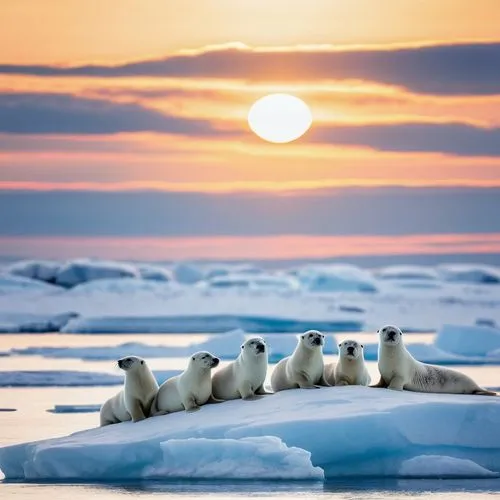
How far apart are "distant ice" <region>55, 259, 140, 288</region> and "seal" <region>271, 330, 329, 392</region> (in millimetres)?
35325

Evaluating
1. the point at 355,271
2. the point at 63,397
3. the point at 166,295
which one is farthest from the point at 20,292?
the point at 63,397

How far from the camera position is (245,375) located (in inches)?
384

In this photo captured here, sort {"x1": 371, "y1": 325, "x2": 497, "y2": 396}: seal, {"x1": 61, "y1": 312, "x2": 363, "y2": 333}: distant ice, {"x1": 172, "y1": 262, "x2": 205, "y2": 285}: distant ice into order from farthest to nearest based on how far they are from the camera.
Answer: {"x1": 172, "y1": 262, "x2": 205, "y2": 285}: distant ice
{"x1": 61, "y1": 312, "x2": 363, "y2": 333}: distant ice
{"x1": 371, "y1": 325, "x2": 497, "y2": 396}: seal

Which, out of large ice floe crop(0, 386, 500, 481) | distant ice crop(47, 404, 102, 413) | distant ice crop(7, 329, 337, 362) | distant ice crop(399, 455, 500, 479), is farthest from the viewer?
distant ice crop(7, 329, 337, 362)

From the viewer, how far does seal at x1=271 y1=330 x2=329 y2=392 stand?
9.73 metres

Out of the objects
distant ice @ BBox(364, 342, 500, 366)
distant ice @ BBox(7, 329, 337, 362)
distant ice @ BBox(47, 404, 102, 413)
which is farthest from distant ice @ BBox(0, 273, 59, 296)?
distant ice @ BBox(47, 404, 102, 413)

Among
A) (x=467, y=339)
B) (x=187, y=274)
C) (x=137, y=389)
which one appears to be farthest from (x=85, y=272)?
(x=137, y=389)

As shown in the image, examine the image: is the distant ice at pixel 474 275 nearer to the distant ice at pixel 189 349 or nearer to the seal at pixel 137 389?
the distant ice at pixel 189 349

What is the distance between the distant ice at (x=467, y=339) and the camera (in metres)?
23.1

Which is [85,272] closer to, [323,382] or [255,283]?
[255,283]

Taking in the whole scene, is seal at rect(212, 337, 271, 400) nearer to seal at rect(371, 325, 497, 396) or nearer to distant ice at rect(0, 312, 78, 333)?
seal at rect(371, 325, 497, 396)

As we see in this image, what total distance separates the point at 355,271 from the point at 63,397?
31724 mm

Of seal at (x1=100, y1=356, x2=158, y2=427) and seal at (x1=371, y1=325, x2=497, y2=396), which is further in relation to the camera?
seal at (x1=100, y1=356, x2=158, y2=427)

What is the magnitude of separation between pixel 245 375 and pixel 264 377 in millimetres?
167
